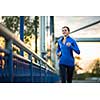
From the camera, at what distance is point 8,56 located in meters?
3.25

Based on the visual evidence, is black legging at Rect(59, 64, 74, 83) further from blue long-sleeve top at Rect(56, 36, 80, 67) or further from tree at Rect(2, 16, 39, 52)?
tree at Rect(2, 16, 39, 52)

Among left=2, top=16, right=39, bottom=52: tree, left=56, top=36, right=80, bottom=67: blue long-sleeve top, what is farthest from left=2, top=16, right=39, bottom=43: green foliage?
left=56, top=36, right=80, bottom=67: blue long-sleeve top

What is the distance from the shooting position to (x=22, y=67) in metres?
3.37

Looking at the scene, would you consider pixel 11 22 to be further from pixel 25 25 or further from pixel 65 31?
pixel 65 31

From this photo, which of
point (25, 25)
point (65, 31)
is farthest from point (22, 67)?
point (65, 31)

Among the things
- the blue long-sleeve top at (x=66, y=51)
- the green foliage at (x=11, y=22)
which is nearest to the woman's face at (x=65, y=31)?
the blue long-sleeve top at (x=66, y=51)

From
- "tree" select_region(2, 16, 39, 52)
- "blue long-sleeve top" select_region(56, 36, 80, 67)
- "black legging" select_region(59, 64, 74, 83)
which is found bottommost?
"black legging" select_region(59, 64, 74, 83)

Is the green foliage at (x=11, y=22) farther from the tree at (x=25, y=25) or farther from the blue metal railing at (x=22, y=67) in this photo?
the blue metal railing at (x=22, y=67)

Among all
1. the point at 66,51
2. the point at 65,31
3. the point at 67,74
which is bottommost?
the point at 67,74

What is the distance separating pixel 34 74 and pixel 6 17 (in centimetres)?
53

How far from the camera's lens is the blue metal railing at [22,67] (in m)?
3.22

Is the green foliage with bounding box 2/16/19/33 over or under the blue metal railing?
over

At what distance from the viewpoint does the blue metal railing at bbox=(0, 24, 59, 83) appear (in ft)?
10.6
